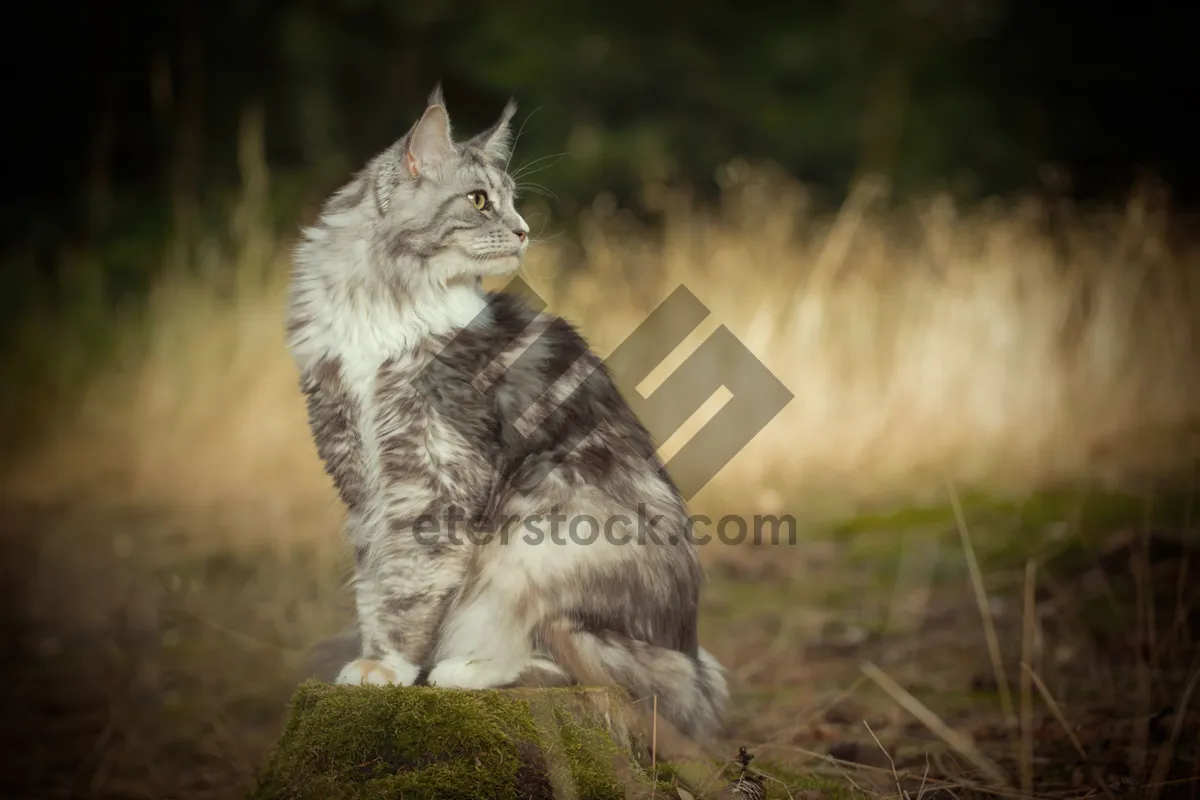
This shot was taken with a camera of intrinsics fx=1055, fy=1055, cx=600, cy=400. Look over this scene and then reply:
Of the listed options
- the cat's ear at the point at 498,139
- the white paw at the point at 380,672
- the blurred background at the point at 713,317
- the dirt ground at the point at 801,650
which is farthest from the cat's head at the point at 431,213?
the dirt ground at the point at 801,650

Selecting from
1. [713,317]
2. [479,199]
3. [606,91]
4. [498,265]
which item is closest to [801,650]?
[498,265]

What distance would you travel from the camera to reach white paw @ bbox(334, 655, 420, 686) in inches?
103

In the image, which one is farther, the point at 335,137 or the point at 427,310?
the point at 335,137

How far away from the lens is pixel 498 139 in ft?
11.0

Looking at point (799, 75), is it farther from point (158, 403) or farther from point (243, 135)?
point (158, 403)

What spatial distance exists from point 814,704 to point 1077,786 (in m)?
1.13

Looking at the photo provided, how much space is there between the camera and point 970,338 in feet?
21.5

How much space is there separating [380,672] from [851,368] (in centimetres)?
470

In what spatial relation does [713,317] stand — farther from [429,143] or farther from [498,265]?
[429,143]

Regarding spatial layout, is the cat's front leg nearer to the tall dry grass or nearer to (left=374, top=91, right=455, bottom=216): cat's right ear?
(left=374, top=91, right=455, bottom=216): cat's right ear

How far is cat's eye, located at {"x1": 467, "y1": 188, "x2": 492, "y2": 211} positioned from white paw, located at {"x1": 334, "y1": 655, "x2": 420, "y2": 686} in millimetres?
1289

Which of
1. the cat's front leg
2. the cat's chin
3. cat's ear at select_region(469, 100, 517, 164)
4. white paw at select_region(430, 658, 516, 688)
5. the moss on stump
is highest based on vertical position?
cat's ear at select_region(469, 100, 517, 164)

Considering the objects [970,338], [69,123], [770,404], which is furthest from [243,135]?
[970,338]

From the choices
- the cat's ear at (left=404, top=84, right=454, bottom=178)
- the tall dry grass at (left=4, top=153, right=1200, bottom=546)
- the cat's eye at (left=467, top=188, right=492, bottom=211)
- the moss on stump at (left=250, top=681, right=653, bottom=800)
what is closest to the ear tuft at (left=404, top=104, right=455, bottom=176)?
the cat's ear at (left=404, top=84, right=454, bottom=178)
